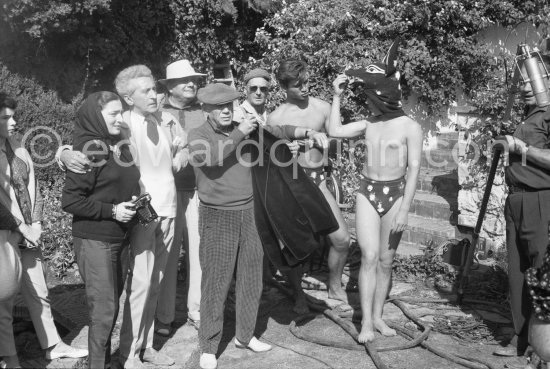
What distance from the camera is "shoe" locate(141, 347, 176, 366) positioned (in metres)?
5.02

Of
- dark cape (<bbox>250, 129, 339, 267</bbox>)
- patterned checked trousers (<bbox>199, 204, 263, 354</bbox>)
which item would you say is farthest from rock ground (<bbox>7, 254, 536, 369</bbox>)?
dark cape (<bbox>250, 129, 339, 267</bbox>)

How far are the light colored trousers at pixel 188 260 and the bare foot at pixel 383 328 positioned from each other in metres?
1.51

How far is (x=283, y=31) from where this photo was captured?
1051 cm

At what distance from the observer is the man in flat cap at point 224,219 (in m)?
4.99

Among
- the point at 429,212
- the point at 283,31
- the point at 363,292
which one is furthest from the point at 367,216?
the point at 283,31

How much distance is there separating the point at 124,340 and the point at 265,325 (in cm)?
141

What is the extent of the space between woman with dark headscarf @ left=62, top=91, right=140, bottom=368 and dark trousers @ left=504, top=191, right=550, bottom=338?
9.56 ft

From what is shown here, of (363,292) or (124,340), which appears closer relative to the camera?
(124,340)

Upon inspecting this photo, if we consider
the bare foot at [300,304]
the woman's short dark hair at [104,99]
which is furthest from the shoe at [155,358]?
the woman's short dark hair at [104,99]

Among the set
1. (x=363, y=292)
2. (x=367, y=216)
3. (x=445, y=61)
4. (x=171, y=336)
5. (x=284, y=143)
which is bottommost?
(x=171, y=336)

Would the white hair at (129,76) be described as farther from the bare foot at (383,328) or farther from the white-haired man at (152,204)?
the bare foot at (383,328)

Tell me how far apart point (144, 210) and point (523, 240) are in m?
2.87

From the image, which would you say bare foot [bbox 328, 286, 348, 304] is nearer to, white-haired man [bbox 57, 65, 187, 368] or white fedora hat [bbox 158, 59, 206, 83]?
white-haired man [bbox 57, 65, 187, 368]

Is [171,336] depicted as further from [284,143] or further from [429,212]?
[429,212]
